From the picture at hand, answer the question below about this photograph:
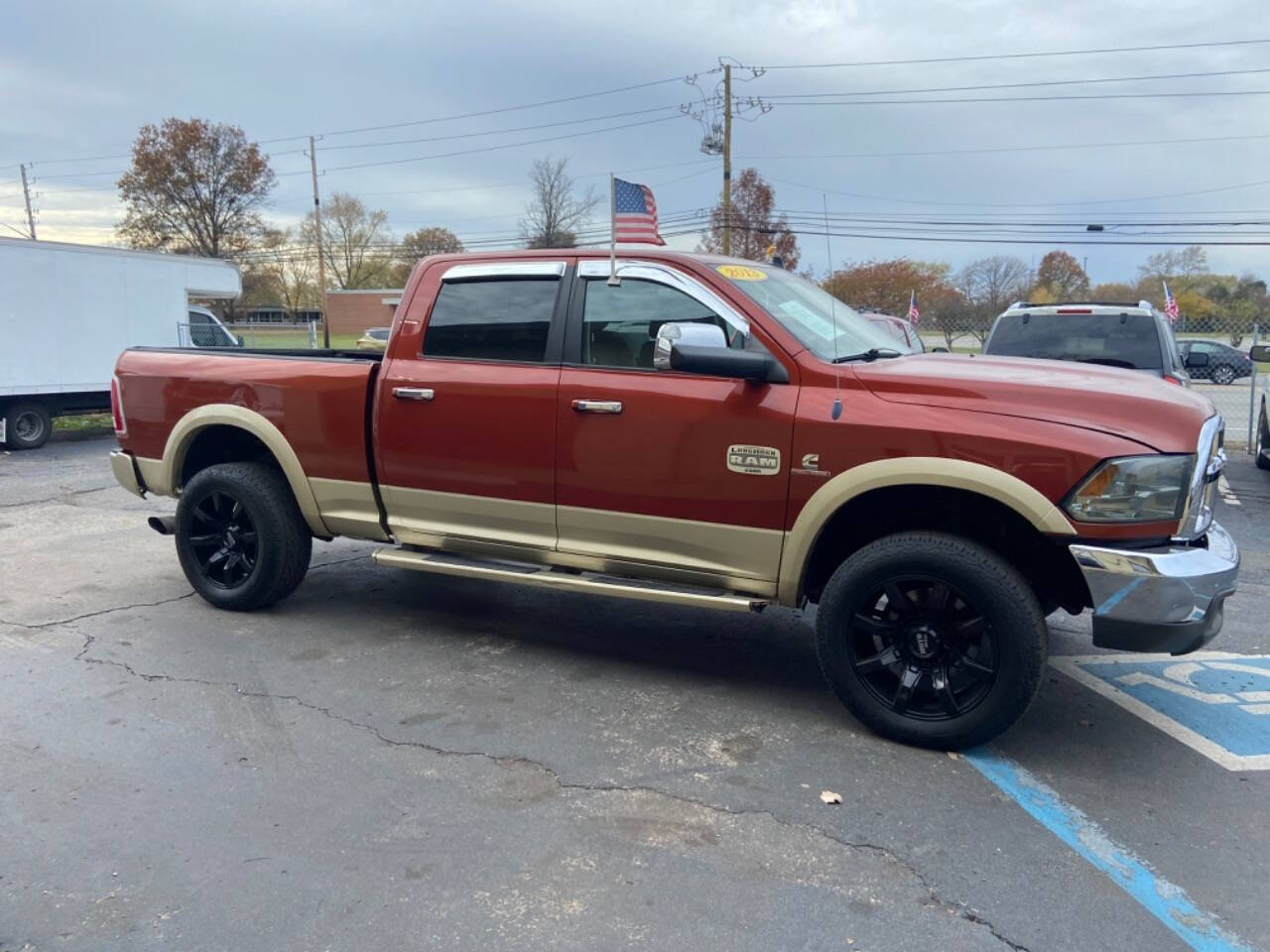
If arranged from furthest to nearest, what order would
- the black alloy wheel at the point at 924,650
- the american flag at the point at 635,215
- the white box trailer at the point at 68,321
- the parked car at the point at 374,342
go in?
1. the white box trailer at the point at 68,321
2. the parked car at the point at 374,342
3. the american flag at the point at 635,215
4. the black alloy wheel at the point at 924,650

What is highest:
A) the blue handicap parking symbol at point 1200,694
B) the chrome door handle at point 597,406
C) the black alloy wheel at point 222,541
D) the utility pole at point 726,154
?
the utility pole at point 726,154

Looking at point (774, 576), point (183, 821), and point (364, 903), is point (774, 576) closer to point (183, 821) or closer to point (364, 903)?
point (364, 903)

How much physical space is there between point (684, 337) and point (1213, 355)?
29162mm

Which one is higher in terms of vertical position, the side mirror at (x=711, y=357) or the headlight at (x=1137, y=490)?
the side mirror at (x=711, y=357)

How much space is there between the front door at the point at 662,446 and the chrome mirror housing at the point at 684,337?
132mm

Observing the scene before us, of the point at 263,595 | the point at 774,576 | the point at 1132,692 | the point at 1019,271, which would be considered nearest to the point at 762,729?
the point at 774,576

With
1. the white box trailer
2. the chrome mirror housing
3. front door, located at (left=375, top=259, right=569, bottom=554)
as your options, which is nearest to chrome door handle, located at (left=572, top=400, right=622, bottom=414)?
front door, located at (left=375, top=259, right=569, bottom=554)

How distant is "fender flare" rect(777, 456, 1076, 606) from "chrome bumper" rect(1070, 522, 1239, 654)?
0.60 feet

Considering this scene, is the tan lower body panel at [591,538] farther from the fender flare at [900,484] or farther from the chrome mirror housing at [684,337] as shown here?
the chrome mirror housing at [684,337]

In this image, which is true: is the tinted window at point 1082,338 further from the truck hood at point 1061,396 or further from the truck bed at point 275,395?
the truck bed at point 275,395

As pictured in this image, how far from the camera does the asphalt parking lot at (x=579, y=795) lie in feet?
9.04

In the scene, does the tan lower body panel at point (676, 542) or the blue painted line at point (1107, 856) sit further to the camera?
the tan lower body panel at point (676, 542)

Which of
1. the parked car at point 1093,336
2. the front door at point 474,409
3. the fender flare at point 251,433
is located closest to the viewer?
the front door at point 474,409

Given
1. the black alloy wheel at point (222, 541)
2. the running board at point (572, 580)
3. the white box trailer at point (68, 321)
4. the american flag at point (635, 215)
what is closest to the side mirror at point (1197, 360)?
the american flag at point (635, 215)
